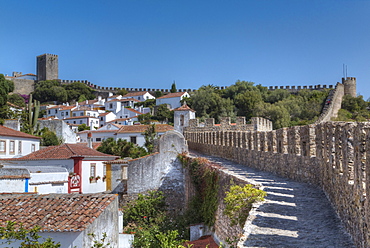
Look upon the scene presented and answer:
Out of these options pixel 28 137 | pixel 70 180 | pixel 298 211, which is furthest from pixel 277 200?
pixel 28 137

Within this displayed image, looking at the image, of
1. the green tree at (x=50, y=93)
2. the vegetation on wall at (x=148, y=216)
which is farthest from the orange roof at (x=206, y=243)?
the green tree at (x=50, y=93)

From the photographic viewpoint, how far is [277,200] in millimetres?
8031

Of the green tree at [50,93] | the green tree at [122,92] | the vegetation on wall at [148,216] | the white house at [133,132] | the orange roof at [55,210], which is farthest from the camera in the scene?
the green tree at [122,92]

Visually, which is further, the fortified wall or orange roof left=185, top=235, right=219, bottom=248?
orange roof left=185, top=235, right=219, bottom=248

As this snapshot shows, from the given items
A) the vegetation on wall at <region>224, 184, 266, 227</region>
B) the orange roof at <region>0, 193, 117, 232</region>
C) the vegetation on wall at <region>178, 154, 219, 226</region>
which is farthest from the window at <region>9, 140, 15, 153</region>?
the vegetation on wall at <region>224, 184, 266, 227</region>

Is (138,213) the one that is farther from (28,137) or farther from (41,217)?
(28,137)

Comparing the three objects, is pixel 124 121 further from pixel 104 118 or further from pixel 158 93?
pixel 158 93

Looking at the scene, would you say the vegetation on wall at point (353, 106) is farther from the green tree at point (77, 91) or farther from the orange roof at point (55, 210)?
the green tree at point (77, 91)

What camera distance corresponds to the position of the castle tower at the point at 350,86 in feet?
229

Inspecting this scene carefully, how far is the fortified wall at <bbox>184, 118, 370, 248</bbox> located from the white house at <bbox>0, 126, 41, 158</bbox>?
1752cm

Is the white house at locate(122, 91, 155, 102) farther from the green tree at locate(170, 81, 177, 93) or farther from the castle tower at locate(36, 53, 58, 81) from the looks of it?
the castle tower at locate(36, 53, 58, 81)

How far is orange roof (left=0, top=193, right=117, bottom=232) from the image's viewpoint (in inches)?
343

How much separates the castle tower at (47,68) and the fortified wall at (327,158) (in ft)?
333

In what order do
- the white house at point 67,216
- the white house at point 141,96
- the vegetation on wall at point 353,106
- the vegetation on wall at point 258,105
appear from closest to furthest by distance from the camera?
the white house at point 67,216
the vegetation on wall at point 258,105
the vegetation on wall at point 353,106
the white house at point 141,96
